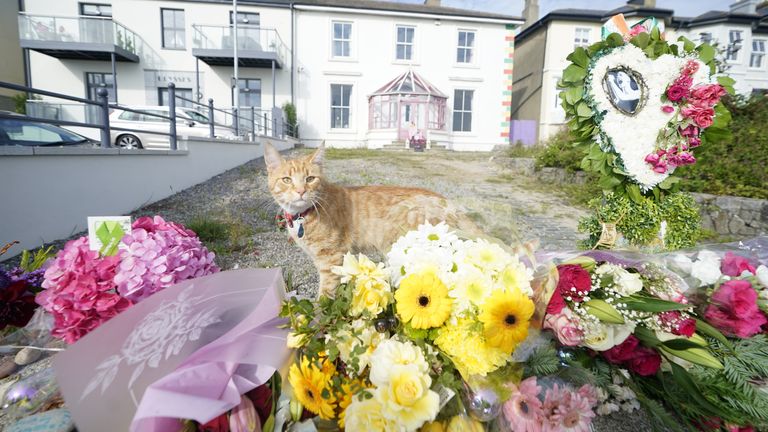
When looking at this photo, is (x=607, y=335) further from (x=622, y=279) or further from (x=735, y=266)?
(x=735, y=266)

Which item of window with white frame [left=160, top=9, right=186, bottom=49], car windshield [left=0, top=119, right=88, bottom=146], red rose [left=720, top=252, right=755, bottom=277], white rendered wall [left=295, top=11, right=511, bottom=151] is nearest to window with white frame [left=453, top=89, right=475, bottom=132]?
white rendered wall [left=295, top=11, right=511, bottom=151]

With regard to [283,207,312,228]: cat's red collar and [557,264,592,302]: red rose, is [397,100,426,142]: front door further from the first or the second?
[557,264,592,302]: red rose

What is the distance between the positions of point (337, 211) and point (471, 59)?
21525mm

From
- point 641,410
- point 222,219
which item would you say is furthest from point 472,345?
point 222,219

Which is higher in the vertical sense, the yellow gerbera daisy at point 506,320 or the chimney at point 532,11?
the chimney at point 532,11

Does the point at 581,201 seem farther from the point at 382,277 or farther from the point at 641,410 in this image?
the point at 382,277

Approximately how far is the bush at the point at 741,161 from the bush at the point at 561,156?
3024mm

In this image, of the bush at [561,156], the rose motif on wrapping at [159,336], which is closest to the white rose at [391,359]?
the rose motif on wrapping at [159,336]

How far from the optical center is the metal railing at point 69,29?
17.1 metres

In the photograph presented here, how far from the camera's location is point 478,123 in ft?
72.9

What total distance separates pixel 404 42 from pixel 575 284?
22727 millimetres

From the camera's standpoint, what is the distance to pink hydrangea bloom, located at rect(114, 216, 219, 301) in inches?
47.4

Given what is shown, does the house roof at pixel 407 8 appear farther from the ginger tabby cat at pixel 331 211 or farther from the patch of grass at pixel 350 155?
the ginger tabby cat at pixel 331 211

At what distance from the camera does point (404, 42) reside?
2133 cm
